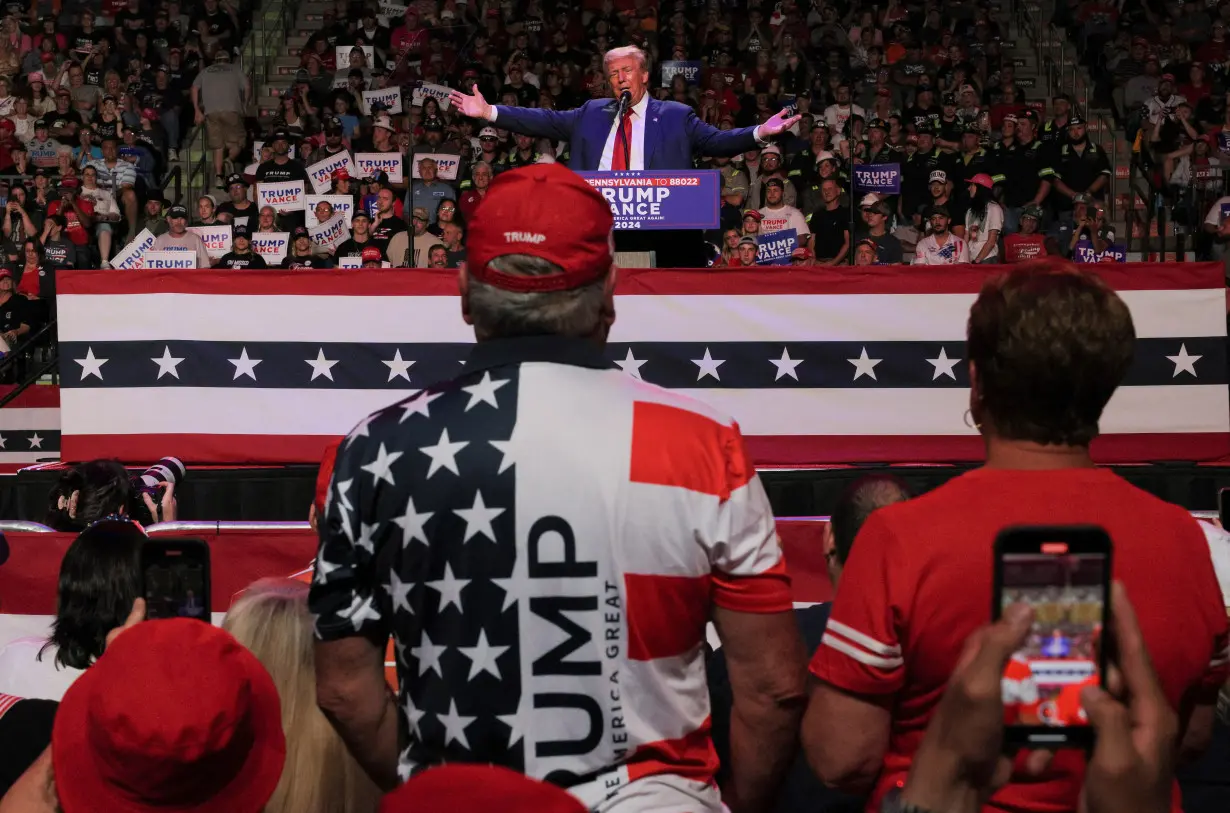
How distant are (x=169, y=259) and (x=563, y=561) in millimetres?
11792

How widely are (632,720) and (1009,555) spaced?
589 millimetres

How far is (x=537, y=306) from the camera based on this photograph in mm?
2012

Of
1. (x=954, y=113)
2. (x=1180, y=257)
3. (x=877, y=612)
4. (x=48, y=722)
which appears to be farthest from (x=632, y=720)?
(x=954, y=113)

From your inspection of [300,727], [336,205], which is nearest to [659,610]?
[300,727]

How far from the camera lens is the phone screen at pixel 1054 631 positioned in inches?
62.4

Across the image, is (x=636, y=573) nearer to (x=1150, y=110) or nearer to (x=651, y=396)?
(x=651, y=396)

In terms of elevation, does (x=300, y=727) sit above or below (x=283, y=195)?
below

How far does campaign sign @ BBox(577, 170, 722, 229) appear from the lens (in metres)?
7.69

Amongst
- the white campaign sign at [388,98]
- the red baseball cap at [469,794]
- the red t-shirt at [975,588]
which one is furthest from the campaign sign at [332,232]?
the red baseball cap at [469,794]

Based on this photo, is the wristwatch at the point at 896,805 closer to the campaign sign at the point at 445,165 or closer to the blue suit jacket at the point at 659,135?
the blue suit jacket at the point at 659,135

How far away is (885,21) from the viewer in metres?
18.0

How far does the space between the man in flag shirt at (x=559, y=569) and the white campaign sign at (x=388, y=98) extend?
15396 millimetres

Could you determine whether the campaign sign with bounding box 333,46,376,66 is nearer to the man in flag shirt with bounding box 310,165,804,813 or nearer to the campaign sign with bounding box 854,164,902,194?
the campaign sign with bounding box 854,164,902,194

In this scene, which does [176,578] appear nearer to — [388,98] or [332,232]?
[332,232]
